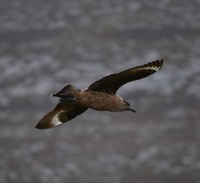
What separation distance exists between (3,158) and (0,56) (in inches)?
234

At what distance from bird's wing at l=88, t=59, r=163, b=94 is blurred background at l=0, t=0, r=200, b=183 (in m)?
16.9

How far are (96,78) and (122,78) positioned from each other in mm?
22656

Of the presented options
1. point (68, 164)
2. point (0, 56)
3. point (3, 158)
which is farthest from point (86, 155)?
point (0, 56)

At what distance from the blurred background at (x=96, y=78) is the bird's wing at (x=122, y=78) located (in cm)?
1694

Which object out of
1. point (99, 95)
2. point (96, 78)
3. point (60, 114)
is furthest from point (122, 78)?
point (96, 78)

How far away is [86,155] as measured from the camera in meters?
28.9

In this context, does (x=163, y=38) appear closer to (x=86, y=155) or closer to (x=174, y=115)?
(x=174, y=115)

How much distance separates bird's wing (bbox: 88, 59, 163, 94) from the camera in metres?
9.58

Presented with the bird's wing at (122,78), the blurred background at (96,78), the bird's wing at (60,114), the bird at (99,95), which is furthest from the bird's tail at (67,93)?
the blurred background at (96,78)

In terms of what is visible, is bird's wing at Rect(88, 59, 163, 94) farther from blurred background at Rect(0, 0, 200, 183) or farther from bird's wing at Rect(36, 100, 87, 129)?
blurred background at Rect(0, 0, 200, 183)

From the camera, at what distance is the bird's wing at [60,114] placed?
1000 centimetres

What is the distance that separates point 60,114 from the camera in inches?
402

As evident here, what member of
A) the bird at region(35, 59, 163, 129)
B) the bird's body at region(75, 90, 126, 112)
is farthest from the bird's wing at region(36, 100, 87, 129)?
the bird's body at region(75, 90, 126, 112)

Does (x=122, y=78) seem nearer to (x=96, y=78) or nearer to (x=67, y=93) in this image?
(x=67, y=93)
